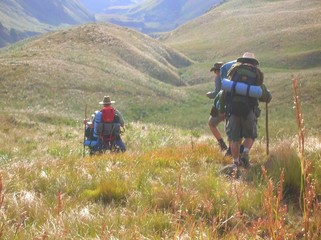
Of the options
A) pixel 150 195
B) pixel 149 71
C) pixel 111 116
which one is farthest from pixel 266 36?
pixel 150 195

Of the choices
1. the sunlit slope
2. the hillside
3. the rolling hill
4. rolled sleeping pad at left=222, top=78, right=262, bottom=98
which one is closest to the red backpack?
rolled sleeping pad at left=222, top=78, right=262, bottom=98

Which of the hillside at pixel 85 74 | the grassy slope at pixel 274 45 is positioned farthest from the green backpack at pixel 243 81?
the grassy slope at pixel 274 45

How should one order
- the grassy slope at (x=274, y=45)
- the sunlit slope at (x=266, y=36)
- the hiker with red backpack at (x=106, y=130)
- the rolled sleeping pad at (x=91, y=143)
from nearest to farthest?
the hiker with red backpack at (x=106, y=130) → the rolled sleeping pad at (x=91, y=143) → the grassy slope at (x=274, y=45) → the sunlit slope at (x=266, y=36)

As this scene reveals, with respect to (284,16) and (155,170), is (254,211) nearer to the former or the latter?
(155,170)

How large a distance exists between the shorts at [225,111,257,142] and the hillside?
25.9 metres

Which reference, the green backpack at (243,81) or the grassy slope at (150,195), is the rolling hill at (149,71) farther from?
the grassy slope at (150,195)

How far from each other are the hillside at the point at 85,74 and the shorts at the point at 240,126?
2588cm

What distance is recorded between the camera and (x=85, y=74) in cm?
4512

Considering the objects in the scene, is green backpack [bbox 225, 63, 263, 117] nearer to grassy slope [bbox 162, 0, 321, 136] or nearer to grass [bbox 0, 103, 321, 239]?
grass [bbox 0, 103, 321, 239]

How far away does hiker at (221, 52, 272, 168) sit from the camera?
6828 mm

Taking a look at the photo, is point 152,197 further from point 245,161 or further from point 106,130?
point 106,130

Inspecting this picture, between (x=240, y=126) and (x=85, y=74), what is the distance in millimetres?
39548

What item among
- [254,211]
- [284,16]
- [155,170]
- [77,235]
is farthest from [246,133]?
[284,16]

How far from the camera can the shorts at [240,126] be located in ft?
23.1
